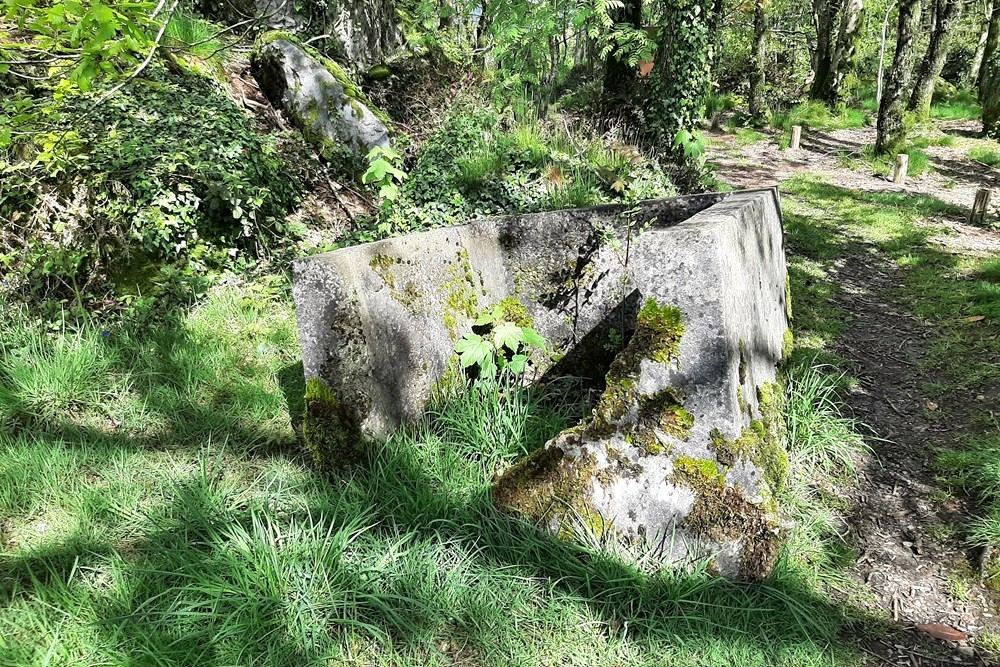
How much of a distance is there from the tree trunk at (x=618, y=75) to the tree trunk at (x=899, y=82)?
Result: 5.12 m

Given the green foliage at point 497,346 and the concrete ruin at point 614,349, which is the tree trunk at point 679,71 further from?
the green foliage at point 497,346

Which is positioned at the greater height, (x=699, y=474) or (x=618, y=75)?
(x=618, y=75)

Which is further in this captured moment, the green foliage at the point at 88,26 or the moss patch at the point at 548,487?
the moss patch at the point at 548,487

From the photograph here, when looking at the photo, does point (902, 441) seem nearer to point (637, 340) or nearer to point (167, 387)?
point (637, 340)

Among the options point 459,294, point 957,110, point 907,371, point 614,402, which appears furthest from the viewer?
point 957,110

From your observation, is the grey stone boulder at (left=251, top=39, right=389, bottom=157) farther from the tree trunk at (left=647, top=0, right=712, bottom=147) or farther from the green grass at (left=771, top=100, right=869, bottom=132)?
the green grass at (left=771, top=100, right=869, bottom=132)

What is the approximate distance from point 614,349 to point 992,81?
661 inches

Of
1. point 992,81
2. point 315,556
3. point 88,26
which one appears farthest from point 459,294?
point 992,81

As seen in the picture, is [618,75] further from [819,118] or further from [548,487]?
[819,118]

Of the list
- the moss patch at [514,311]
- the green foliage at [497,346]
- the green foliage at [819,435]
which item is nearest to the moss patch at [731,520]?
the green foliage at [819,435]

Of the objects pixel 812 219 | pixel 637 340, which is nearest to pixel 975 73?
pixel 812 219

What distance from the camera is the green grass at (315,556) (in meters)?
1.97

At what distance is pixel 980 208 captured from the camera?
7.34 m

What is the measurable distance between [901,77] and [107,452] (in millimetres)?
12891
